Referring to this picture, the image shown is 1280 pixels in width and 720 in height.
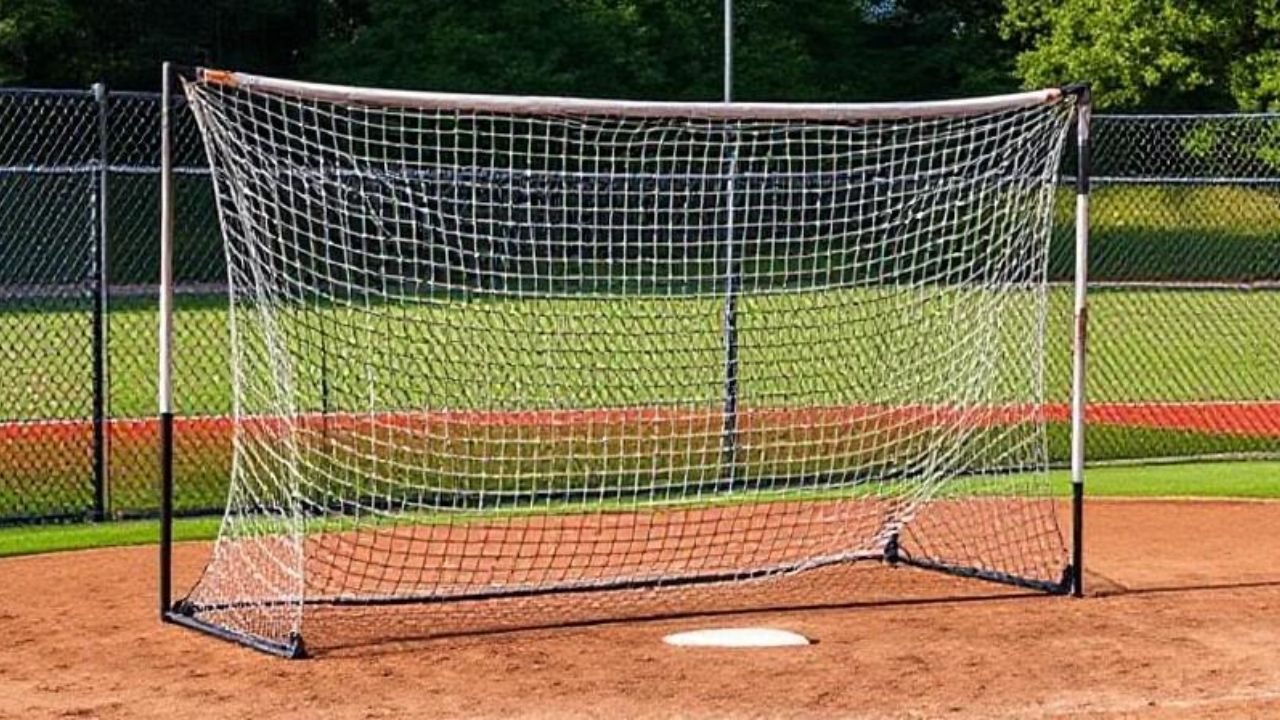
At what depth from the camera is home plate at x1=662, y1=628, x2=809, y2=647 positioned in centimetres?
977

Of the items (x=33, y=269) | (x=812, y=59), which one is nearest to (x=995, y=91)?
(x=812, y=59)

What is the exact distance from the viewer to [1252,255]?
121 feet

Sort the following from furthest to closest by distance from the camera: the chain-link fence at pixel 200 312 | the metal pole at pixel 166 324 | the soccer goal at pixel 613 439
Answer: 1. the chain-link fence at pixel 200 312
2. the soccer goal at pixel 613 439
3. the metal pole at pixel 166 324

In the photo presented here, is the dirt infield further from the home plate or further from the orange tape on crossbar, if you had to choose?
the orange tape on crossbar

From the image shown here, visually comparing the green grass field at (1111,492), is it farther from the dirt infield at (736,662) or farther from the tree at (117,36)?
the tree at (117,36)

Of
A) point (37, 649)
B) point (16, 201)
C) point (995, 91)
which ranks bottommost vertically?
point (37, 649)

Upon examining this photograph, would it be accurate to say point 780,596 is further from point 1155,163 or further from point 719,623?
point 1155,163

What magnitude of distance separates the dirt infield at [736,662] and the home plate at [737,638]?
0.12 meters

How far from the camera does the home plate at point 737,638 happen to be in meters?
9.77

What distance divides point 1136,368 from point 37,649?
54.2 feet

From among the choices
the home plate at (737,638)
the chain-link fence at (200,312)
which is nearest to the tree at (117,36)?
the chain-link fence at (200,312)

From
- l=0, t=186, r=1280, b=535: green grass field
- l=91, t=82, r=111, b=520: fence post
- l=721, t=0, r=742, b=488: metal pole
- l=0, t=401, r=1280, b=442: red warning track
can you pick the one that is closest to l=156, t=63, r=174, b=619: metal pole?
l=0, t=186, r=1280, b=535: green grass field

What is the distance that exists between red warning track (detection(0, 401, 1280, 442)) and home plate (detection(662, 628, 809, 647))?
310 centimetres

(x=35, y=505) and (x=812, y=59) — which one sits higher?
(x=812, y=59)
